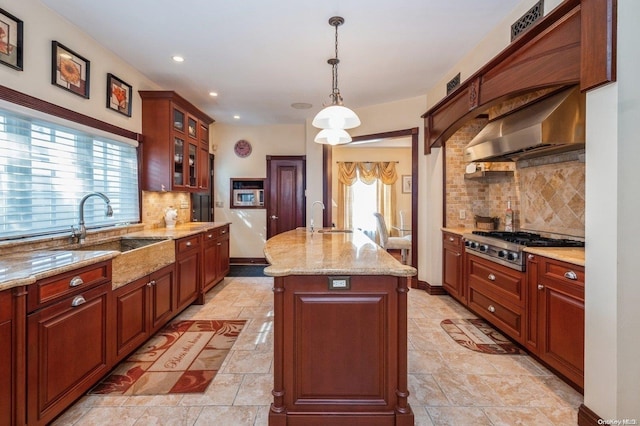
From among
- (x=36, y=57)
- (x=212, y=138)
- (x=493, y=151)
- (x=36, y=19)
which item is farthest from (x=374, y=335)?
(x=212, y=138)

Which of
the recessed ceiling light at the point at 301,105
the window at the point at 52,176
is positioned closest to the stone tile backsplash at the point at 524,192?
the recessed ceiling light at the point at 301,105

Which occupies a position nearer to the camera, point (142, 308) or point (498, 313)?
point (142, 308)

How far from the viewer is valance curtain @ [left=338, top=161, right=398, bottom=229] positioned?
771 cm

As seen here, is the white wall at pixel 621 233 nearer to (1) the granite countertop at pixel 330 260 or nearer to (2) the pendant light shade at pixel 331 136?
(1) the granite countertop at pixel 330 260

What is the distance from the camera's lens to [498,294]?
2820mm

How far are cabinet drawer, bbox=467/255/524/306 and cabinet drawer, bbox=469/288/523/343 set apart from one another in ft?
0.30

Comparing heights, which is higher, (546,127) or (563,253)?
(546,127)

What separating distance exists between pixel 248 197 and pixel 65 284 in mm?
4502

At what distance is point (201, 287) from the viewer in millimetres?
3811

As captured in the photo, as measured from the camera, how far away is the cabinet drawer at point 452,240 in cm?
361

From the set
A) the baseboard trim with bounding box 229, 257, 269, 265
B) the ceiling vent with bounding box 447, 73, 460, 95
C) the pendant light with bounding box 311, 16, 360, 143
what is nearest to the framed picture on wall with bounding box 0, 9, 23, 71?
the pendant light with bounding box 311, 16, 360, 143

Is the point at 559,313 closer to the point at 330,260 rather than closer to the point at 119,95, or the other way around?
the point at 330,260

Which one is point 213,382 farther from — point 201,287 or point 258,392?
point 201,287

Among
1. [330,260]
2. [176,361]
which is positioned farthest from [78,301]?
[330,260]
